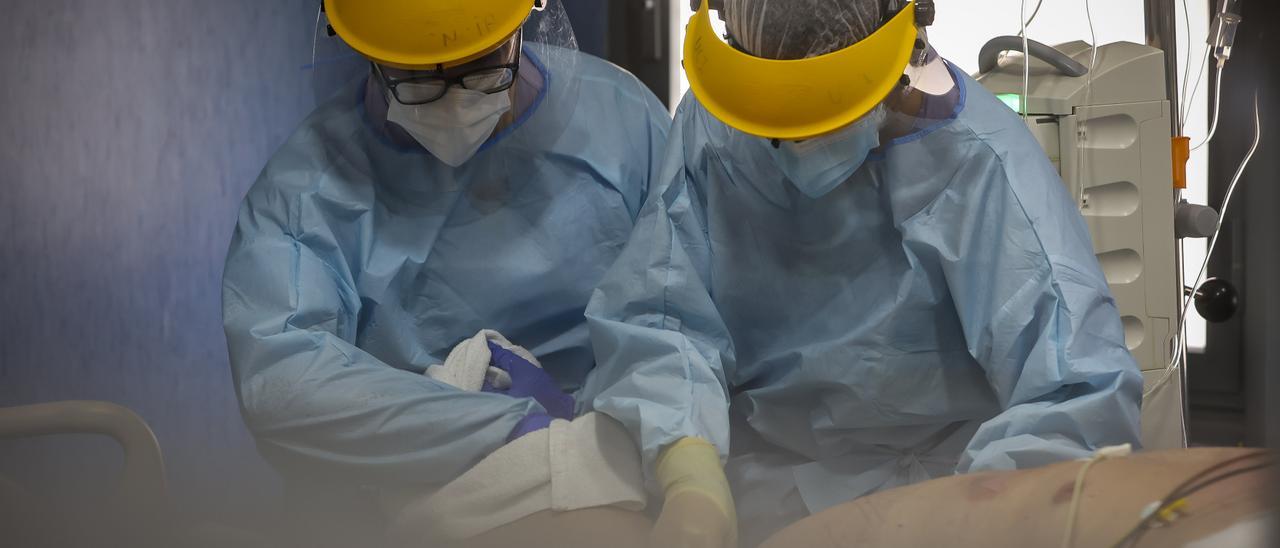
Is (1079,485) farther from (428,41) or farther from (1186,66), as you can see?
(1186,66)

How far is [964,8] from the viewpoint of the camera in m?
2.06

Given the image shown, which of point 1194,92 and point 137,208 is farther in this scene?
point 1194,92

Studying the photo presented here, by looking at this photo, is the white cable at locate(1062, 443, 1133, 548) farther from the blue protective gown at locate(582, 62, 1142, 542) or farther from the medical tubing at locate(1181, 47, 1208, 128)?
the medical tubing at locate(1181, 47, 1208, 128)

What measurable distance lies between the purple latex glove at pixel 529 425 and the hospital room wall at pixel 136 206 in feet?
1.29

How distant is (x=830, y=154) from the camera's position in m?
1.23

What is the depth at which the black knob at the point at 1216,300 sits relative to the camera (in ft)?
6.91

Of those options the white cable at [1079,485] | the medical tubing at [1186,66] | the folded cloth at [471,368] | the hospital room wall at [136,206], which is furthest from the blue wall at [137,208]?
the medical tubing at [1186,66]

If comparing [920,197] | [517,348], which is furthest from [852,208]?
[517,348]

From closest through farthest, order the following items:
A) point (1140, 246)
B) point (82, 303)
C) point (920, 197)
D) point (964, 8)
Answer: point (920, 197)
point (82, 303)
point (1140, 246)
point (964, 8)

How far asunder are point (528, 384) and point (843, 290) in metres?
0.44

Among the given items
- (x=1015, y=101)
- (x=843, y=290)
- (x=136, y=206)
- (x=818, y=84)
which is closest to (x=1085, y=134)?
(x=1015, y=101)

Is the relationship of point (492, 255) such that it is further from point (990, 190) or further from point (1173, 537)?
point (1173, 537)

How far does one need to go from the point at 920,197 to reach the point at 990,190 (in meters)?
0.08

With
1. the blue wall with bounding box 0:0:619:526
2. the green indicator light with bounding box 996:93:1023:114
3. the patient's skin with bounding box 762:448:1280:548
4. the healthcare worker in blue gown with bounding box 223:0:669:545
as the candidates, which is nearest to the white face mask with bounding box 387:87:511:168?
the healthcare worker in blue gown with bounding box 223:0:669:545
